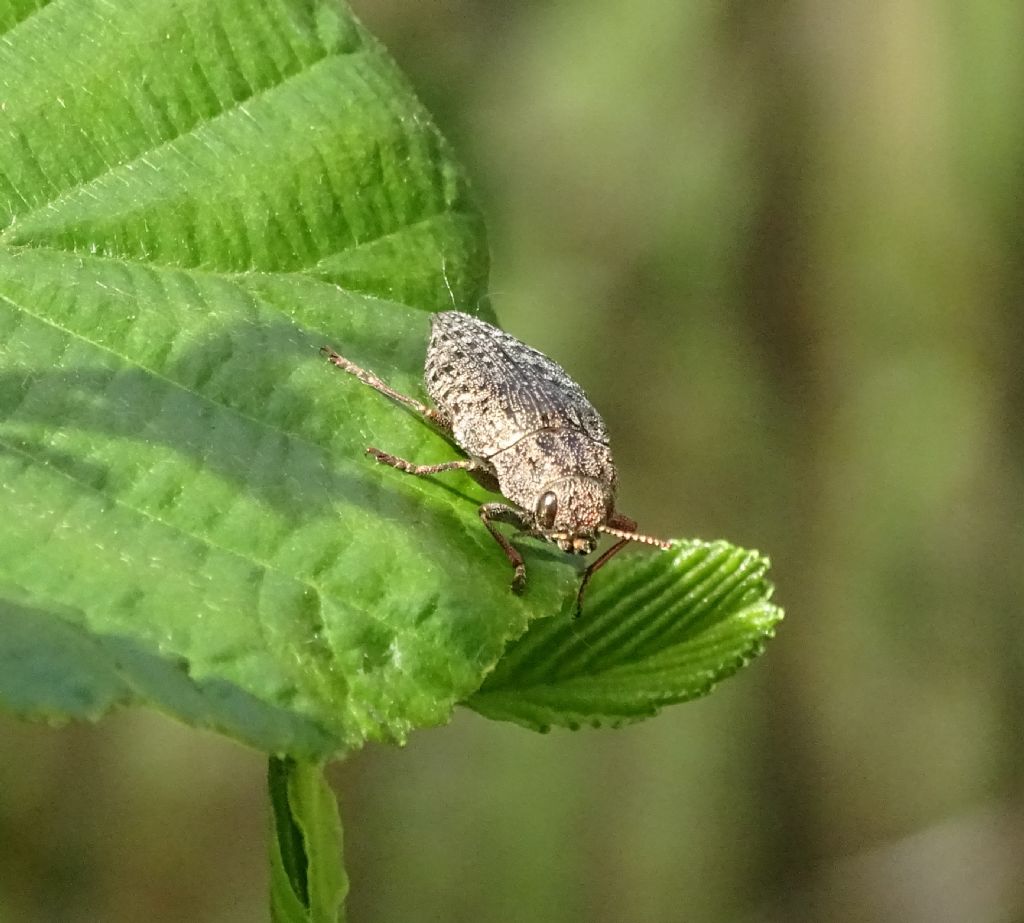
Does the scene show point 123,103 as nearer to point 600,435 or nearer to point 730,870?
point 600,435

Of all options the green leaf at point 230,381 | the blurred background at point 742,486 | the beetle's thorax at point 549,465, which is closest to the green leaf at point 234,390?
the green leaf at point 230,381

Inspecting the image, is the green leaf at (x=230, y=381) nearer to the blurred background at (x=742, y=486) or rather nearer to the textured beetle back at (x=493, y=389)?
the textured beetle back at (x=493, y=389)

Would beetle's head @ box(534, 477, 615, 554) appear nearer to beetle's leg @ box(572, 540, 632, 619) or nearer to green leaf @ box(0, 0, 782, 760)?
beetle's leg @ box(572, 540, 632, 619)

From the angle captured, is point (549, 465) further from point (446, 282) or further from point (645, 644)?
point (645, 644)

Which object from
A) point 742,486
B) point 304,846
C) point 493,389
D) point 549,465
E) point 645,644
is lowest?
point 304,846

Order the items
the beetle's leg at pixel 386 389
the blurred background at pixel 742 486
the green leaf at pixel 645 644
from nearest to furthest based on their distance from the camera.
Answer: the green leaf at pixel 645 644 → the beetle's leg at pixel 386 389 → the blurred background at pixel 742 486

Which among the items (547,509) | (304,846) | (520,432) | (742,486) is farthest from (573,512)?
(742,486)
